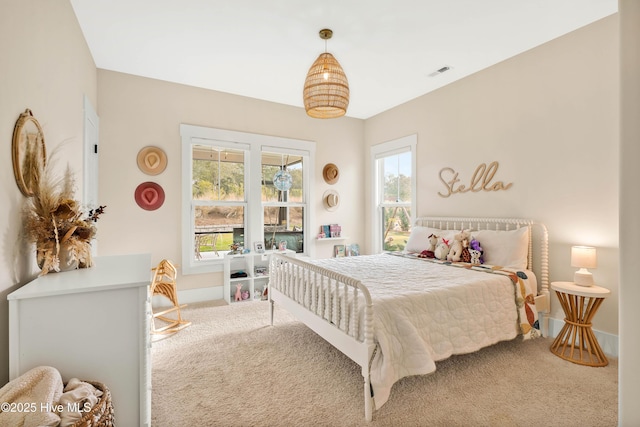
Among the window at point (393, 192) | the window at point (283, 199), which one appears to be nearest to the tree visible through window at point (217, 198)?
the window at point (283, 199)

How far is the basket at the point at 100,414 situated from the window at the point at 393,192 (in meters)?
3.96

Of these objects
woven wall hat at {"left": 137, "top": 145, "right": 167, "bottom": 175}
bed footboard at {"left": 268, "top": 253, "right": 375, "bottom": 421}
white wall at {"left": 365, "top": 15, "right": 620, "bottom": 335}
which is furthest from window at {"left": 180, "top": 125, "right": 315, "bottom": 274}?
white wall at {"left": 365, "top": 15, "right": 620, "bottom": 335}

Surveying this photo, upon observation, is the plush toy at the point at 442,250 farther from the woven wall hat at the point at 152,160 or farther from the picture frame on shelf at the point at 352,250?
the woven wall hat at the point at 152,160

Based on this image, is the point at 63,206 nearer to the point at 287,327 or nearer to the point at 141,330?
the point at 141,330

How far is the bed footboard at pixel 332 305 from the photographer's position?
1.82 m

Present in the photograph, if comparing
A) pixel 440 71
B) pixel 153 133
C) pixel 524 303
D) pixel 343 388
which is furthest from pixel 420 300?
pixel 153 133

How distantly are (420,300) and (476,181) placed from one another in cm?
216

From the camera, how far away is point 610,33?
2.57m

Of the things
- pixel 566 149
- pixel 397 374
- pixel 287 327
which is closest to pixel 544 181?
pixel 566 149

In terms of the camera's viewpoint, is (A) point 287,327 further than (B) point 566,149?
Yes

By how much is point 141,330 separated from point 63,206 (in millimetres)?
814

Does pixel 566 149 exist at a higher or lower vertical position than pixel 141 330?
higher

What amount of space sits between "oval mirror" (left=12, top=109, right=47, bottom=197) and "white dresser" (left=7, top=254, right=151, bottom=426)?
0.50 metres

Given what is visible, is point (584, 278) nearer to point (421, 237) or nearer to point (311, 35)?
point (421, 237)
